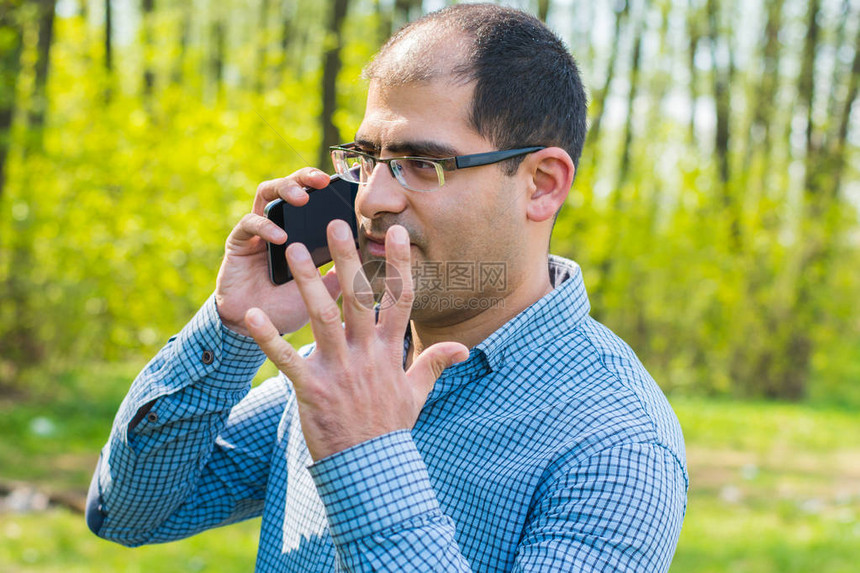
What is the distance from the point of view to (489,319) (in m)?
2.09

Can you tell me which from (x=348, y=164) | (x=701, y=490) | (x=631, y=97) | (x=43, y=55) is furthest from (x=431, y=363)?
(x=631, y=97)

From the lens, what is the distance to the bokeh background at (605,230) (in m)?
6.99

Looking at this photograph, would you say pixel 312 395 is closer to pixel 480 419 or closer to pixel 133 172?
pixel 480 419

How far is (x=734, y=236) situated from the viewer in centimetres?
1578

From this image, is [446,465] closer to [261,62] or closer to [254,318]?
[254,318]

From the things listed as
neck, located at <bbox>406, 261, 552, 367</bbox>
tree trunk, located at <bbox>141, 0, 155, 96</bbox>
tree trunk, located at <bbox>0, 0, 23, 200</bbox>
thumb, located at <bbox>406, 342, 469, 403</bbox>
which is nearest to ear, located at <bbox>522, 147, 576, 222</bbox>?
neck, located at <bbox>406, 261, 552, 367</bbox>

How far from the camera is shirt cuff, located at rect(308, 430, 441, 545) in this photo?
1440mm

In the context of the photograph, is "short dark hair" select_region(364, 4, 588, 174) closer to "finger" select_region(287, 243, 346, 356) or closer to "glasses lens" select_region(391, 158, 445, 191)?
"glasses lens" select_region(391, 158, 445, 191)

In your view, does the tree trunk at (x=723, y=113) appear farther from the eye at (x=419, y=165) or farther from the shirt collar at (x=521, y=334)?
the eye at (x=419, y=165)

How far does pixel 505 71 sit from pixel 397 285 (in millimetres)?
751

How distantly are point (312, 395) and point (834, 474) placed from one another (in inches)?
335

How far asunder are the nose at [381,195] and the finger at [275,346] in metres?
0.61

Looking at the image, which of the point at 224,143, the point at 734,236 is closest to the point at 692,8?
the point at 734,236

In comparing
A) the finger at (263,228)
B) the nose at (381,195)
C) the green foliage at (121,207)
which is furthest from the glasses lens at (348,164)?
the green foliage at (121,207)
